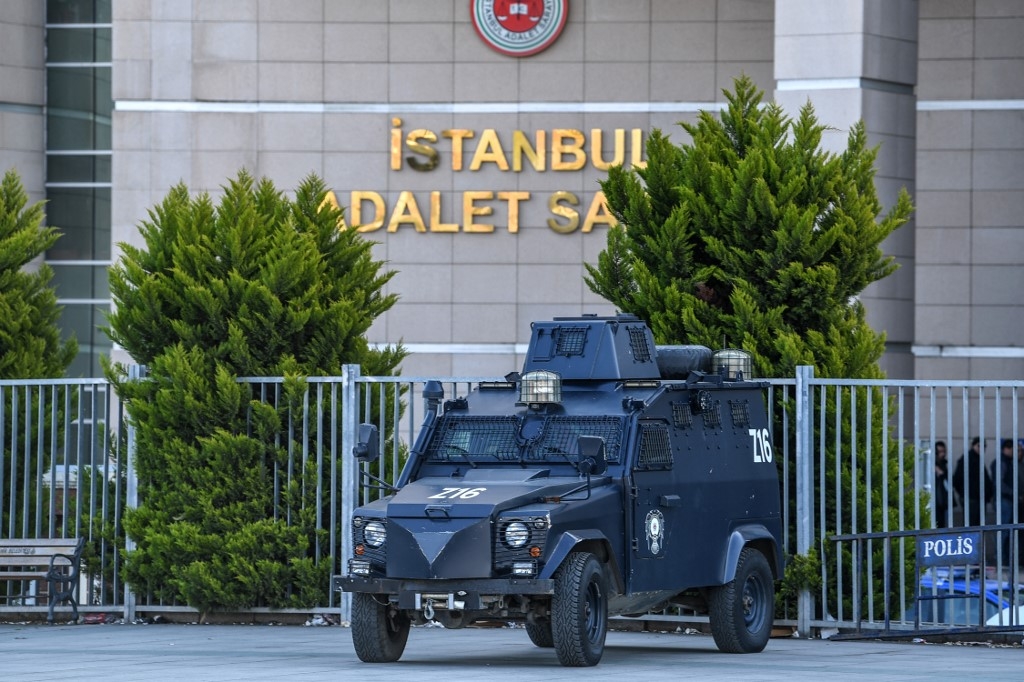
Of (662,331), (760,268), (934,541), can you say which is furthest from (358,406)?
(934,541)

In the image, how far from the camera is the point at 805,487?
49.9 ft

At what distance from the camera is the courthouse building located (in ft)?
103

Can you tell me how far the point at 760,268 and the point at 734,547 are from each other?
10.2 feet

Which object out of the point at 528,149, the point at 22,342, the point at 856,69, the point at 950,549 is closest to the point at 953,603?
the point at 950,549

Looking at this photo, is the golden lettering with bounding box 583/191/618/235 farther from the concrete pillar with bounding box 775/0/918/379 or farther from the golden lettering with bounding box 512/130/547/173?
the concrete pillar with bounding box 775/0/918/379

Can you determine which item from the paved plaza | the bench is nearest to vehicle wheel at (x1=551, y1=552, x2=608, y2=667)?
the paved plaza

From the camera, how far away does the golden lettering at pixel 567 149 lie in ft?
103

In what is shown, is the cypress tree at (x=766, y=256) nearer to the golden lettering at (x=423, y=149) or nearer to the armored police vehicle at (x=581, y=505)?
the armored police vehicle at (x=581, y=505)

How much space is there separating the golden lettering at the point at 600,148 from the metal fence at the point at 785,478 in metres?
15.2

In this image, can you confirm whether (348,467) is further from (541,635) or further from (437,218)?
(437,218)

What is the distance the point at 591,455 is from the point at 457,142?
64.9 feet

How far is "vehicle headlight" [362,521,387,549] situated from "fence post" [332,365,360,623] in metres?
3.32

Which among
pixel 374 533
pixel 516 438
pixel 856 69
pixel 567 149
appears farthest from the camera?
pixel 567 149

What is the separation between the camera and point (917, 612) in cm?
1447
